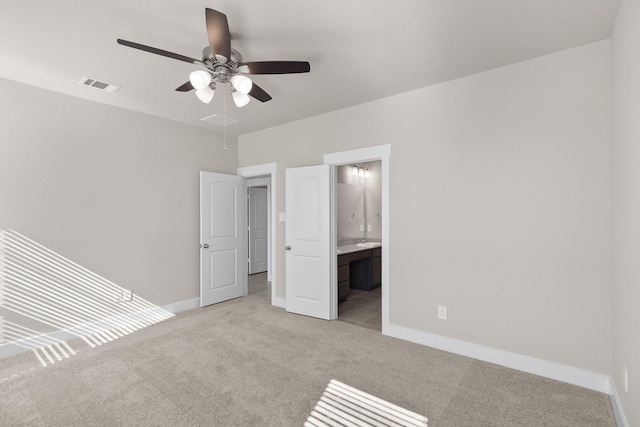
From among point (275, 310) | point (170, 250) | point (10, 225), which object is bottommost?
point (275, 310)

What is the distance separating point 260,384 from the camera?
2471 mm

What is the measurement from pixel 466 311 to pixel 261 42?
116 inches

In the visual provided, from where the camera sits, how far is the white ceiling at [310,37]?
6.63ft

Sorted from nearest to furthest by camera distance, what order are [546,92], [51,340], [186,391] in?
[186,391] → [546,92] → [51,340]

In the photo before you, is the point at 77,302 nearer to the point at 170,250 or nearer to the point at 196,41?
the point at 170,250

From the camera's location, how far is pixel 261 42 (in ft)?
7.93

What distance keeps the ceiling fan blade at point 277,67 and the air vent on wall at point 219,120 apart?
6.33ft

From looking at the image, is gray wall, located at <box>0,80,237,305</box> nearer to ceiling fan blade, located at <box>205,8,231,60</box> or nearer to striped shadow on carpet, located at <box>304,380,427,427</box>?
ceiling fan blade, located at <box>205,8,231,60</box>

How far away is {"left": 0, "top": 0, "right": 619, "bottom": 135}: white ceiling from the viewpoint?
202cm

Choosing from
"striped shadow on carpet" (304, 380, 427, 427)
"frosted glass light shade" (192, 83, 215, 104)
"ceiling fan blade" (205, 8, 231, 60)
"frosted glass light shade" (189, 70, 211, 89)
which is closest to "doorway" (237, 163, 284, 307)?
"frosted glass light shade" (192, 83, 215, 104)

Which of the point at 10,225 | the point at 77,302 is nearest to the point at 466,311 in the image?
the point at 77,302

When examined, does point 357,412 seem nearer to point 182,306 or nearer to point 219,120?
point 182,306

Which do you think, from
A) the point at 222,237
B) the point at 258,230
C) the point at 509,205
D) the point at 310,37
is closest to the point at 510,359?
the point at 509,205

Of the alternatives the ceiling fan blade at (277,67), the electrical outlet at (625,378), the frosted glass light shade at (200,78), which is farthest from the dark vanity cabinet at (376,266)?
the frosted glass light shade at (200,78)
